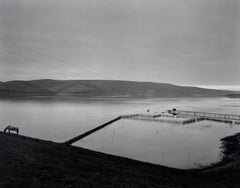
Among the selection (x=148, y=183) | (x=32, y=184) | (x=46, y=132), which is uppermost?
(x=32, y=184)

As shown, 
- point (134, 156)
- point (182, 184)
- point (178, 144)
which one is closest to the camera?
point (182, 184)

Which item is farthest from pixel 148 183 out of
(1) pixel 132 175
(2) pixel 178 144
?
(2) pixel 178 144

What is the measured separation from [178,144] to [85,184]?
2318 centimetres

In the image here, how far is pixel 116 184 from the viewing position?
11023 mm

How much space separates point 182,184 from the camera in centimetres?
1272

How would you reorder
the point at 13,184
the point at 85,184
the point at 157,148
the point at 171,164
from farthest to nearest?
the point at 157,148 < the point at 171,164 < the point at 85,184 < the point at 13,184

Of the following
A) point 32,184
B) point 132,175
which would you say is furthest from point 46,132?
point 32,184

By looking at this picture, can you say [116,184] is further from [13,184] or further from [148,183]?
[13,184]

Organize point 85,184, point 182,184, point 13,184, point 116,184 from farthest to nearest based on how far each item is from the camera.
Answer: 1. point 182,184
2. point 116,184
3. point 85,184
4. point 13,184

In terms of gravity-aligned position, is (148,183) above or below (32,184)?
below

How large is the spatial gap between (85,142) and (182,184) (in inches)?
833

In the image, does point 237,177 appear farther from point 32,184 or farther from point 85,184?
point 32,184

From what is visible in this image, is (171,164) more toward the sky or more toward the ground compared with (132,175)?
more toward the ground

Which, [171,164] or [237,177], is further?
[171,164]
